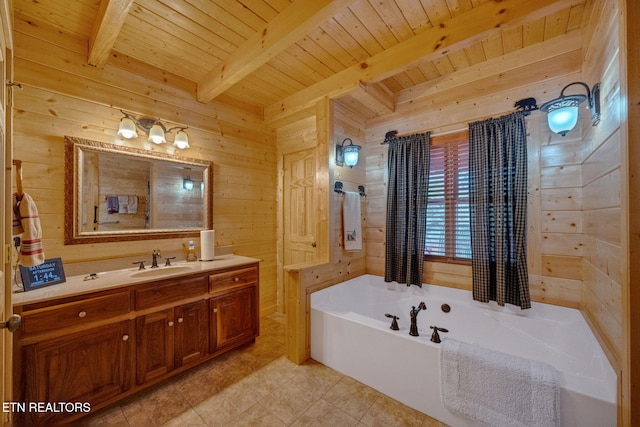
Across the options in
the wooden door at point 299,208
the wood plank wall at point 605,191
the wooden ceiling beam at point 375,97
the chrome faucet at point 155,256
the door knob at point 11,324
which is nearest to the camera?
the door knob at point 11,324

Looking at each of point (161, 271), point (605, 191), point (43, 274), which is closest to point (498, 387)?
point (605, 191)

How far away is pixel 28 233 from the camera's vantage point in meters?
1.27

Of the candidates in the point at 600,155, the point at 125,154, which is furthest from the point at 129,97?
the point at 600,155

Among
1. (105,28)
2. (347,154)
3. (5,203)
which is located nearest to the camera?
(5,203)

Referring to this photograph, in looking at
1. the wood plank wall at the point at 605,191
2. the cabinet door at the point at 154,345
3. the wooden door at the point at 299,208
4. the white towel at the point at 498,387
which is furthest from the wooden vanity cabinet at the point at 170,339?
the wood plank wall at the point at 605,191

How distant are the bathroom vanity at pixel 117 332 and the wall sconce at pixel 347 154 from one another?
1.47m

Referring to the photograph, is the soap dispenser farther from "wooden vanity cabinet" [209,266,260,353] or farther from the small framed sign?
the small framed sign

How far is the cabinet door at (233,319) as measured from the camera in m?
2.14

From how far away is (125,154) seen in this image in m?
2.12

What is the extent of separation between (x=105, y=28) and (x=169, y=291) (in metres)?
1.84

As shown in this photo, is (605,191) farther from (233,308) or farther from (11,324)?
(11,324)

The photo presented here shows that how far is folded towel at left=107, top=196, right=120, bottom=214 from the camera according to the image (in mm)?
2050

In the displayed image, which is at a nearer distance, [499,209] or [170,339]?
[170,339]

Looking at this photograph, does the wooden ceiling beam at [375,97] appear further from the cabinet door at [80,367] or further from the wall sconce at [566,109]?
the cabinet door at [80,367]
